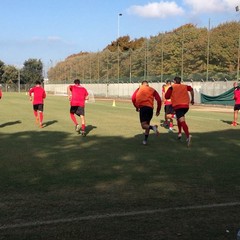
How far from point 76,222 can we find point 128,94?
56799 millimetres

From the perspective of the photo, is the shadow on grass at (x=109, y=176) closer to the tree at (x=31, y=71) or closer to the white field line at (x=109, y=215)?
the white field line at (x=109, y=215)

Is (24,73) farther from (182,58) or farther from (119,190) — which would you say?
(119,190)

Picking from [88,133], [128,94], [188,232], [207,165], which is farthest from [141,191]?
[128,94]

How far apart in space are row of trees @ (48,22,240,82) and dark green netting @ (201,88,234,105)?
187cm

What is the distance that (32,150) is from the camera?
10633mm

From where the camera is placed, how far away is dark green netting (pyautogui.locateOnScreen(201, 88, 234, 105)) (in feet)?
122

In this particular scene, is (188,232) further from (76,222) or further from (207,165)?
(207,165)

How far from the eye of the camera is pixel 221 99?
38812mm

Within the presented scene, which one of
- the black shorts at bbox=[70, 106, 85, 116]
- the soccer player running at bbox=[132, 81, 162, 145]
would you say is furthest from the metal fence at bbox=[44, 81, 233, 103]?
the soccer player running at bbox=[132, 81, 162, 145]

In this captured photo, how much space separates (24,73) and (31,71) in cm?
201

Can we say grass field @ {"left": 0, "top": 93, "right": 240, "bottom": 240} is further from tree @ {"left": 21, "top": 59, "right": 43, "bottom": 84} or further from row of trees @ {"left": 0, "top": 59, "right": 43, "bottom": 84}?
tree @ {"left": 21, "top": 59, "right": 43, "bottom": 84}

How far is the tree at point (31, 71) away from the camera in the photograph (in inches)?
4525

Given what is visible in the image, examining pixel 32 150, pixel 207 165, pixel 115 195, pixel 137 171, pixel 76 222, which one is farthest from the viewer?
pixel 32 150

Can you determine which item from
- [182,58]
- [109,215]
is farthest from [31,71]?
[109,215]
